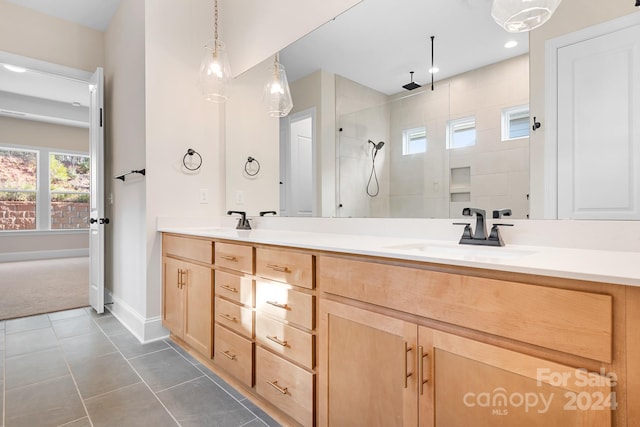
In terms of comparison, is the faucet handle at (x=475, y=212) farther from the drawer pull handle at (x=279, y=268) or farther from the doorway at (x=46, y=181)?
the doorway at (x=46, y=181)

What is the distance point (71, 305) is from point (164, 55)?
8.83 ft

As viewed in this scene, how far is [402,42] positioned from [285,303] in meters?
1.43

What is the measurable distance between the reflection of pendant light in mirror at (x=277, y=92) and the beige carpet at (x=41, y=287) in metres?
2.90

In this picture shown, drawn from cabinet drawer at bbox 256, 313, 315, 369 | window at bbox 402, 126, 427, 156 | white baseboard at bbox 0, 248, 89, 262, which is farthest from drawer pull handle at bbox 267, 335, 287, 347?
white baseboard at bbox 0, 248, 89, 262

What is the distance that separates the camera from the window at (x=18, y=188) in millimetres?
6316

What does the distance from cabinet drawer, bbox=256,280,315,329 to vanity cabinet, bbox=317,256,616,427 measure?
89mm

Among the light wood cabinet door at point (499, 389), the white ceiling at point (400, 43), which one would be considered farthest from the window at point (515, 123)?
the light wood cabinet door at point (499, 389)

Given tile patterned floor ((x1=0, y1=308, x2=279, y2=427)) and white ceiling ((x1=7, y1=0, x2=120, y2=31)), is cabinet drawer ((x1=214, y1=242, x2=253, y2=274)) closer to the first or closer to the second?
tile patterned floor ((x1=0, y1=308, x2=279, y2=427))

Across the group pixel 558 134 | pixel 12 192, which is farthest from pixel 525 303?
pixel 12 192

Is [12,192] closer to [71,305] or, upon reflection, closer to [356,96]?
[71,305]

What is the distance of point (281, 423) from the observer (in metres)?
1.54

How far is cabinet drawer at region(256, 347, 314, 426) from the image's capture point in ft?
4.39

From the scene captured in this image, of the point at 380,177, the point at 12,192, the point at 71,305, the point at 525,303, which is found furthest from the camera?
the point at 12,192

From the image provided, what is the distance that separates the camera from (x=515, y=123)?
4.34ft
